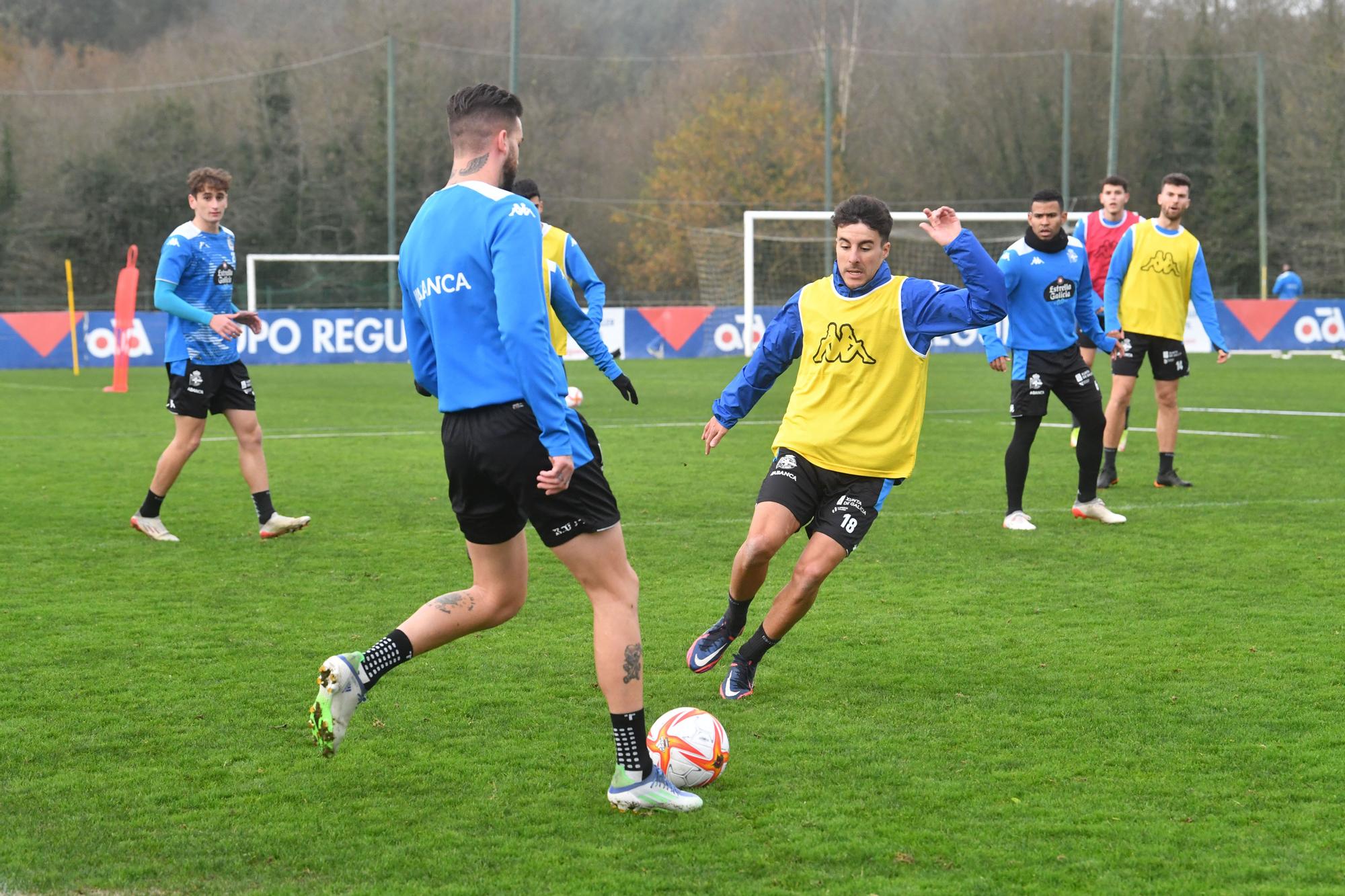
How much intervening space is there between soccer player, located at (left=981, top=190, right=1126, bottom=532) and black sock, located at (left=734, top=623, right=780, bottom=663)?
4006 mm

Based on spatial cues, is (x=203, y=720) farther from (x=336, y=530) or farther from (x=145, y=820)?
(x=336, y=530)

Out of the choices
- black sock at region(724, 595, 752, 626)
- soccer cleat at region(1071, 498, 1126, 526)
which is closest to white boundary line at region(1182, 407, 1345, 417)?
soccer cleat at region(1071, 498, 1126, 526)

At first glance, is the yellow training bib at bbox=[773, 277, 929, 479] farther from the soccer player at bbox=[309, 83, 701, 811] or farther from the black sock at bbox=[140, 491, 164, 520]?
the black sock at bbox=[140, 491, 164, 520]

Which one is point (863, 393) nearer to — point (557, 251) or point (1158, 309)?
point (557, 251)

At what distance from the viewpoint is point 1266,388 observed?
819 inches

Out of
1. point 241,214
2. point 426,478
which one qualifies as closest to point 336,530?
point 426,478

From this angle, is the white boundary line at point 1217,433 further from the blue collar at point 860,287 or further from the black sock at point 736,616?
the black sock at point 736,616

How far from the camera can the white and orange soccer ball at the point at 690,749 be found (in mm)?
4238

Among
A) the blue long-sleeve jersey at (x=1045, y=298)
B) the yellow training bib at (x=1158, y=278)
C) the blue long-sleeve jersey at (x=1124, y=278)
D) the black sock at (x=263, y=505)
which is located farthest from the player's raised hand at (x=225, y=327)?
the yellow training bib at (x=1158, y=278)

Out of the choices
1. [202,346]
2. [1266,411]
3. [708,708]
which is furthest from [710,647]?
[1266,411]

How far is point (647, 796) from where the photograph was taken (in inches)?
160

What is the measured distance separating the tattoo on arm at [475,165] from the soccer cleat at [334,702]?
1394 mm

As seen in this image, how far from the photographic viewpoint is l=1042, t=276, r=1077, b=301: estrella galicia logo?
9.01m

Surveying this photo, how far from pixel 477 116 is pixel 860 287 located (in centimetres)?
191
